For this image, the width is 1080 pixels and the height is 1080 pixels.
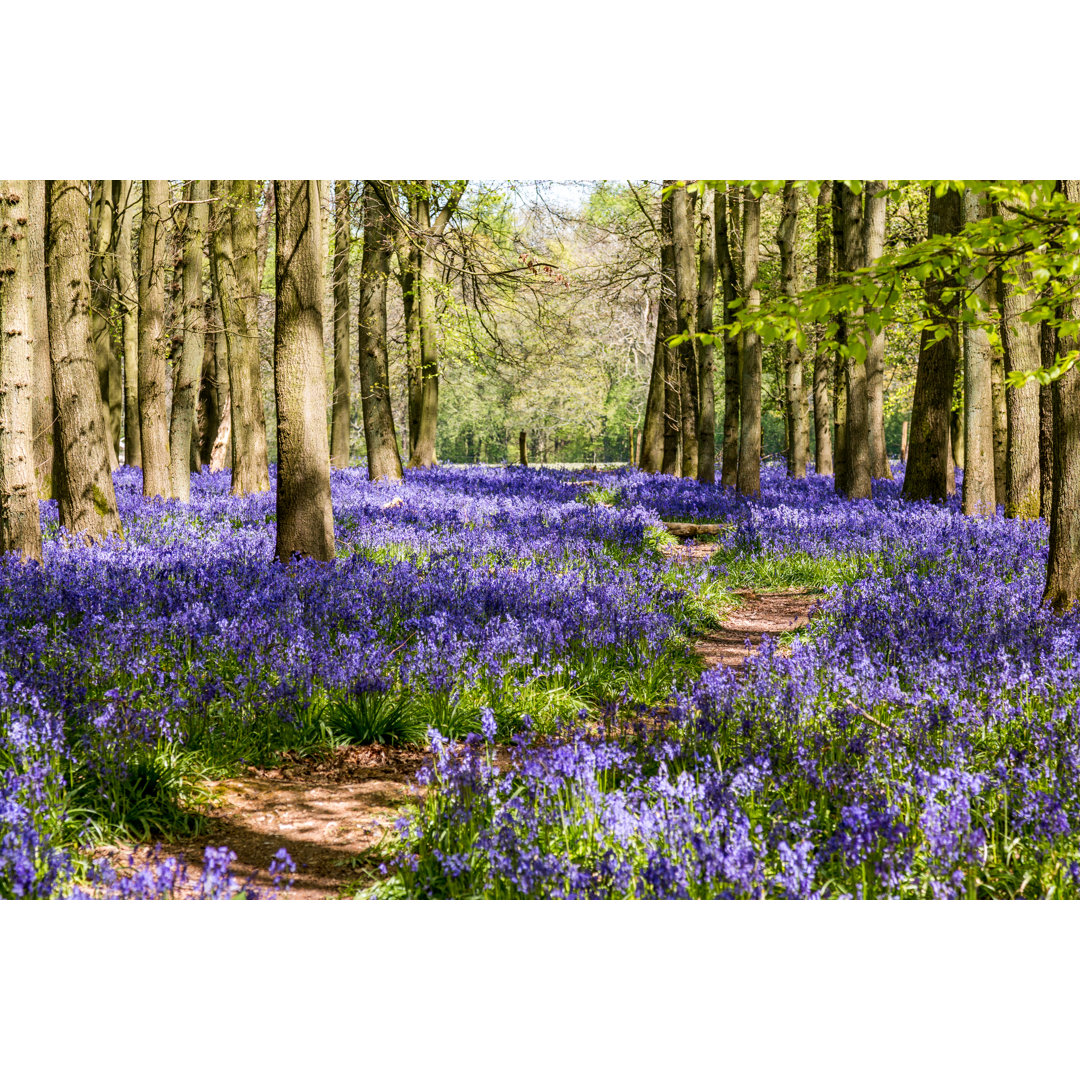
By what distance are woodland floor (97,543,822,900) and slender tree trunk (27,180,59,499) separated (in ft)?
15.4

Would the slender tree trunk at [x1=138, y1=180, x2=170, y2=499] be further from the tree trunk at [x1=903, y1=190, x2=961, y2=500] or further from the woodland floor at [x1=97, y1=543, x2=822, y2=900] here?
the tree trunk at [x1=903, y1=190, x2=961, y2=500]

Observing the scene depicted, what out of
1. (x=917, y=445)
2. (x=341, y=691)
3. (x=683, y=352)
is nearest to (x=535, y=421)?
(x=683, y=352)

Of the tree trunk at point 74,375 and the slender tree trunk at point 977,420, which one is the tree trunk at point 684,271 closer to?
the slender tree trunk at point 977,420

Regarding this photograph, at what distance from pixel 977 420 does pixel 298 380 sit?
8.48 meters

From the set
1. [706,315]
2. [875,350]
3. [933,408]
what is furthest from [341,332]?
[933,408]

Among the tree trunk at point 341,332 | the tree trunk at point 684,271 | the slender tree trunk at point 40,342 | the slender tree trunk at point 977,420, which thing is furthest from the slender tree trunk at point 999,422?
the slender tree trunk at point 40,342

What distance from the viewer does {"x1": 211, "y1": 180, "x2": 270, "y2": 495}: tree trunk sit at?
14.6 m

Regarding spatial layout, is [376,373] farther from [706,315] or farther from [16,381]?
[16,381]

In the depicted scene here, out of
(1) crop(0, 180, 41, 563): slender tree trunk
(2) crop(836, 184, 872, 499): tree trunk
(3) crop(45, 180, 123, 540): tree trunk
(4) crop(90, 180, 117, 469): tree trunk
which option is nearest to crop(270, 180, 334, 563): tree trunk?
(1) crop(0, 180, 41, 563): slender tree trunk

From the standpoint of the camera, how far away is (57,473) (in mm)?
9180

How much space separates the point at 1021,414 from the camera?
1002 centimetres

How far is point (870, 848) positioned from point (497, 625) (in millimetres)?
3306
